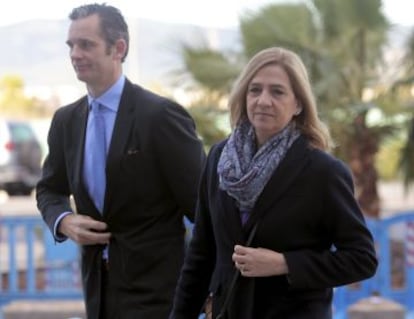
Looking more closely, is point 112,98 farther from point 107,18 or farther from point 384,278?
point 384,278

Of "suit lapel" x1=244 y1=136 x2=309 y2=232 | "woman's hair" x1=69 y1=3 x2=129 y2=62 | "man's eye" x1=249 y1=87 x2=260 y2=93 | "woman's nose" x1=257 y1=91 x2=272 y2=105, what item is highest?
"woman's hair" x1=69 y1=3 x2=129 y2=62

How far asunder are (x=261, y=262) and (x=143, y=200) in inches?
34.3

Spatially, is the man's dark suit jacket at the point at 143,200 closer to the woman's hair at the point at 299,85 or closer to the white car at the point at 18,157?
the woman's hair at the point at 299,85

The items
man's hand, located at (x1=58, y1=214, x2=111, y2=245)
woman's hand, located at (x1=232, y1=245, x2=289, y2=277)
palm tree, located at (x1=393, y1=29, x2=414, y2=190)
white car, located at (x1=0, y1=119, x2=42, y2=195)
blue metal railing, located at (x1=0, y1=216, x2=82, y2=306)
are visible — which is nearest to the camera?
woman's hand, located at (x1=232, y1=245, x2=289, y2=277)

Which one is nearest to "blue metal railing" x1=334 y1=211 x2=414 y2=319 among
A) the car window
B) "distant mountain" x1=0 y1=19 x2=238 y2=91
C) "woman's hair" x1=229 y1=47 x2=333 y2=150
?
"woman's hair" x1=229 y1=47 x2=333 y2=150

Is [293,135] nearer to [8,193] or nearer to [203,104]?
[203,104]

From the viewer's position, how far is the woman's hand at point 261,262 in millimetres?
2232

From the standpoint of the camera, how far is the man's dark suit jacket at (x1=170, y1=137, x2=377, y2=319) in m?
2.26

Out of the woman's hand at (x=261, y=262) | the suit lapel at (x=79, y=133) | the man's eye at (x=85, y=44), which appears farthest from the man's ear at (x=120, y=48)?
the woman's hand at (x=261, y=262)

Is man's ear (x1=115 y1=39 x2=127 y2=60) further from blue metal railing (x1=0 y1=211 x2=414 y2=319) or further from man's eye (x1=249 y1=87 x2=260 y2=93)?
blue metal railing (x1=0 y1=211 x2=414 y2=319)

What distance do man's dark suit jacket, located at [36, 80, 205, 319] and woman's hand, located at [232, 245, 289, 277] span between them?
0.81 m

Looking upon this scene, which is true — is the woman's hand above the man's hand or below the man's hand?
above

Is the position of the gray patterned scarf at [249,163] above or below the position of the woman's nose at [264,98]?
below

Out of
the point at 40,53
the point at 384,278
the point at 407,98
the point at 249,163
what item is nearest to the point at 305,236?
the point at 249,163
